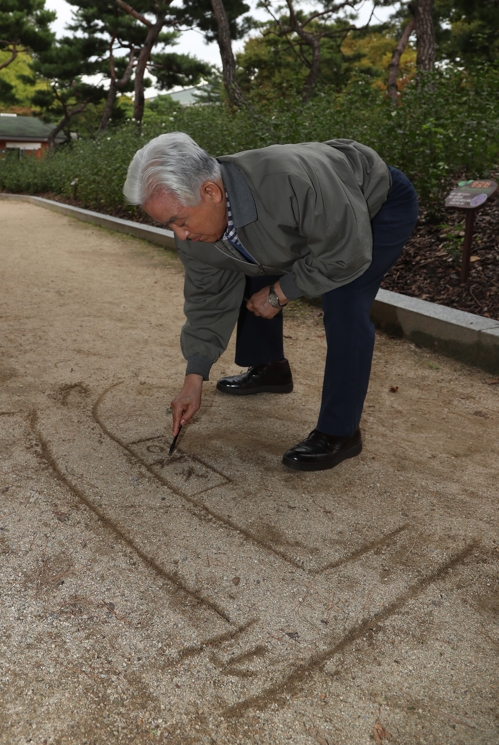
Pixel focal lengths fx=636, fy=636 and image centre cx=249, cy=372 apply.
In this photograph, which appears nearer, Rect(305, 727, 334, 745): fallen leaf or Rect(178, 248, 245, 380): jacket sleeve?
Rect(305, 727, 334, 745): fallen leaf

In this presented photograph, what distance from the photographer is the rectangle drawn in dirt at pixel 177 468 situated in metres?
2.52

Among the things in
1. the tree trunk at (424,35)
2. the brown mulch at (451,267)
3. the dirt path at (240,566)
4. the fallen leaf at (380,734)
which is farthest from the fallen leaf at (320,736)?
the tree trunk at (424,35)

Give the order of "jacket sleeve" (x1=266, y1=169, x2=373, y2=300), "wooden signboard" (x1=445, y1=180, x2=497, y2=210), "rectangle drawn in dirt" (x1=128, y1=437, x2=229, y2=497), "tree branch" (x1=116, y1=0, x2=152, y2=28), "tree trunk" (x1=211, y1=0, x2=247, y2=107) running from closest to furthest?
"jacket sleeve" (x1=266, y1=169, x2=373, y2=300)
"rectangle drawn in dirt" (x1=128, y1=437, x2=229, y2=497)
"wooden signboard" (x1=445, y1=180, x2=497, y2=210)
"tree trunk" (x1=211, y1=0, x2=247, y2=107)
"tree branch" (x1=116, y1=0, x2=152, y2=28)

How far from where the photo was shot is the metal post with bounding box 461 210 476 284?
4391 mm

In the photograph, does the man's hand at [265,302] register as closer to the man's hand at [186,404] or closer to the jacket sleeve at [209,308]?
the jacket sleeve at [209,308]

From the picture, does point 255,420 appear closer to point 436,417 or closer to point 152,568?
point 436,417

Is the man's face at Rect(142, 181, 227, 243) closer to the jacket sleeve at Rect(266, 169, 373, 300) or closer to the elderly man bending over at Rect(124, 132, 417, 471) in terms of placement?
the elderly man bending over at Rect(124, 132, 417, 471)

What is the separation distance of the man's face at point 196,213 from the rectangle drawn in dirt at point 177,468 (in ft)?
3.16

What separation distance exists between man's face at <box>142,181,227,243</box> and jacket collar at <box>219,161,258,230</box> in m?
0.03

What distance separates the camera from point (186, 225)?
2.10 m

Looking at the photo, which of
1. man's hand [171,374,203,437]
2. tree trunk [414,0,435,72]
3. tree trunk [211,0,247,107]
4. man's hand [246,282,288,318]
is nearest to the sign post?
man's hand [246,282,288,318]

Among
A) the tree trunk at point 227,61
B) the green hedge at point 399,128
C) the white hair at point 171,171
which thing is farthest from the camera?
the tree trunk at point 227,61

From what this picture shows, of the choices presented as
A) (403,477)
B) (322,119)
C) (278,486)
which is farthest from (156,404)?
(322,119)

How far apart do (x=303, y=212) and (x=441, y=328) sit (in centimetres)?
220
